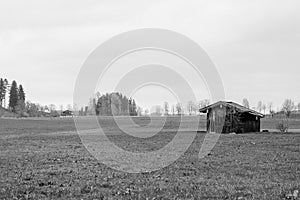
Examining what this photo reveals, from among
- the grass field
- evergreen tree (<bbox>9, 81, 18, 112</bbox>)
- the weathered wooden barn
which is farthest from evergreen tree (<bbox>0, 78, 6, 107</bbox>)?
the grass field

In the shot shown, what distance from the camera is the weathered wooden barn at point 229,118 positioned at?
50.0 m

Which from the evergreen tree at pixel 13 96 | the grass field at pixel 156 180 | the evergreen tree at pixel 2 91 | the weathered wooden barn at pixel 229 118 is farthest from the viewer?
the evergreen tree at pixel 2 91

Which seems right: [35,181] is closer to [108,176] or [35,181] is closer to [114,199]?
[108,176]

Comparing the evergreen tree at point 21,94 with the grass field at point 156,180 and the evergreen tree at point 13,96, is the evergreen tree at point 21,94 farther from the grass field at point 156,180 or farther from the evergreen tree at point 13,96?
Answer: the grass field at point 156,180

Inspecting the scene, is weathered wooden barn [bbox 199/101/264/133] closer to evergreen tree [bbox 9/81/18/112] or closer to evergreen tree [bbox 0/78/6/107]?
evergreen tree [bbox 9/81/18/112]

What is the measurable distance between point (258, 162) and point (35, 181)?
10.9 m

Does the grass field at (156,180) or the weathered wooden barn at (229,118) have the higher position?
the weathered wooden barn at (229,118)

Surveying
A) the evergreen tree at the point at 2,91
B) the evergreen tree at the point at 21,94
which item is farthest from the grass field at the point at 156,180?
the evergreen tree at the point at 2,91

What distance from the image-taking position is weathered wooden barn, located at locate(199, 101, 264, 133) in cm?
4997

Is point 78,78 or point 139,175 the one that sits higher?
point 78,78

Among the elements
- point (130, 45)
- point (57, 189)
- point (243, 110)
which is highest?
point (130, 45)

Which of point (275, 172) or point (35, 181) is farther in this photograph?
point (275, 172)

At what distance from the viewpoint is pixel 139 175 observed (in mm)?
13828

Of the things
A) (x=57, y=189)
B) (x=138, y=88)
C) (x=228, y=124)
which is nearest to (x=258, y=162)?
(x=57, y=189)
